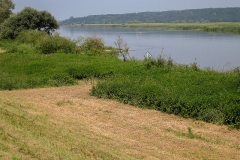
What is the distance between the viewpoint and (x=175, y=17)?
445 feet

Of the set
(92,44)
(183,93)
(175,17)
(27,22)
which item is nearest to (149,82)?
(183,93)

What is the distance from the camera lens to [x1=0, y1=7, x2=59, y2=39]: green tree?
105 feet

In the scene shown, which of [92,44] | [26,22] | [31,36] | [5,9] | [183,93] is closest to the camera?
[183,93]

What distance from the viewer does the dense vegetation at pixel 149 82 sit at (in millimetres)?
8198

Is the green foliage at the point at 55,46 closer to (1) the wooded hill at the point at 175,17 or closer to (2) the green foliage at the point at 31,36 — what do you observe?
(2) the green foliage at the point at 31,36

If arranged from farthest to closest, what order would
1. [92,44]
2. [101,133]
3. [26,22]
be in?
[26,22], [92,44], [101,133]

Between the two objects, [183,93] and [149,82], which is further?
[149,82]

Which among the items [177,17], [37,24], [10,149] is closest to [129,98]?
[10,149]

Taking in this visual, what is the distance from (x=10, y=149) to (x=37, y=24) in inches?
1130

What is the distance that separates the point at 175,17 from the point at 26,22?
10994 centimetres

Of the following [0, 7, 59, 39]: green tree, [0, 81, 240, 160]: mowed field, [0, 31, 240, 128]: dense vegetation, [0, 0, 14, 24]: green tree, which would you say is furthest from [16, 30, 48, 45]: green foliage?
[0, 81, 240, 160]: mowed field

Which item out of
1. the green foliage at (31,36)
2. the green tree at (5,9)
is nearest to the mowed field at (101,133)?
the green foliage at (31,36)

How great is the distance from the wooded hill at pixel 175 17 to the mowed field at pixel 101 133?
103 metres

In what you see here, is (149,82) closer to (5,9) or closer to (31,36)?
(31,36)
